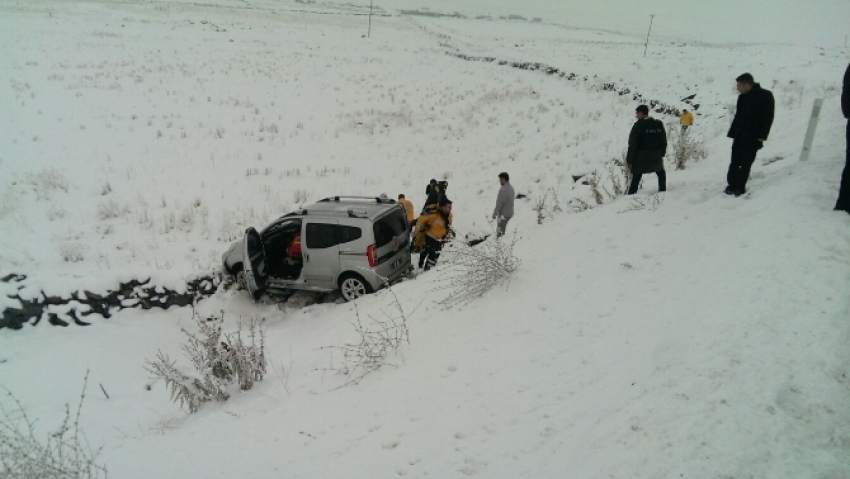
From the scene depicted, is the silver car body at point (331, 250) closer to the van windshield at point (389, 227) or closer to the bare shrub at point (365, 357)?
the van windshield at point (389, 227)

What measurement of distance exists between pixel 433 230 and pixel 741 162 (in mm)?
5251

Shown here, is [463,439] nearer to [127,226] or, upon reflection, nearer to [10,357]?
[10,357]

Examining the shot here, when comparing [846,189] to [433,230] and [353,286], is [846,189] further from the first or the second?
[353,286]

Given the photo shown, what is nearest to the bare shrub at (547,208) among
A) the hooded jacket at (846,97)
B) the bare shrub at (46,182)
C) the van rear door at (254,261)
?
the hooded jacket at (846,97)

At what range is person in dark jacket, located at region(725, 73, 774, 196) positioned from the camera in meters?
6.84

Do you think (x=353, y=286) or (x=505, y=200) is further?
(x=505, y=200)

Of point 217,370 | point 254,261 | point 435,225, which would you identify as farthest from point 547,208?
point 217,370

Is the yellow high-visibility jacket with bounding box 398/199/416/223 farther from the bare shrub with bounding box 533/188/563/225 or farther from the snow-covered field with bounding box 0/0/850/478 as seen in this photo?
the bare shrub with bounding box 533/188/563/225

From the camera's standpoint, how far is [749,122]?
6.94 m

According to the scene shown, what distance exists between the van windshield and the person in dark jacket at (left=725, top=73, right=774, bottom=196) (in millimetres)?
5656

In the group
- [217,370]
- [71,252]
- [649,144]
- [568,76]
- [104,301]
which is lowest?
[104,301]

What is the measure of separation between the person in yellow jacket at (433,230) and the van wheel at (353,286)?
1.40 metres

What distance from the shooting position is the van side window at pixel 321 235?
8.54 metres

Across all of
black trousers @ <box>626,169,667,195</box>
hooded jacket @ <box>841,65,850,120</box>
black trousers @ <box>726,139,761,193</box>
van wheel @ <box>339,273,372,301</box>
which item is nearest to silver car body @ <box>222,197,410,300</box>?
van wheel @ <box>339,273,372,301</box>
